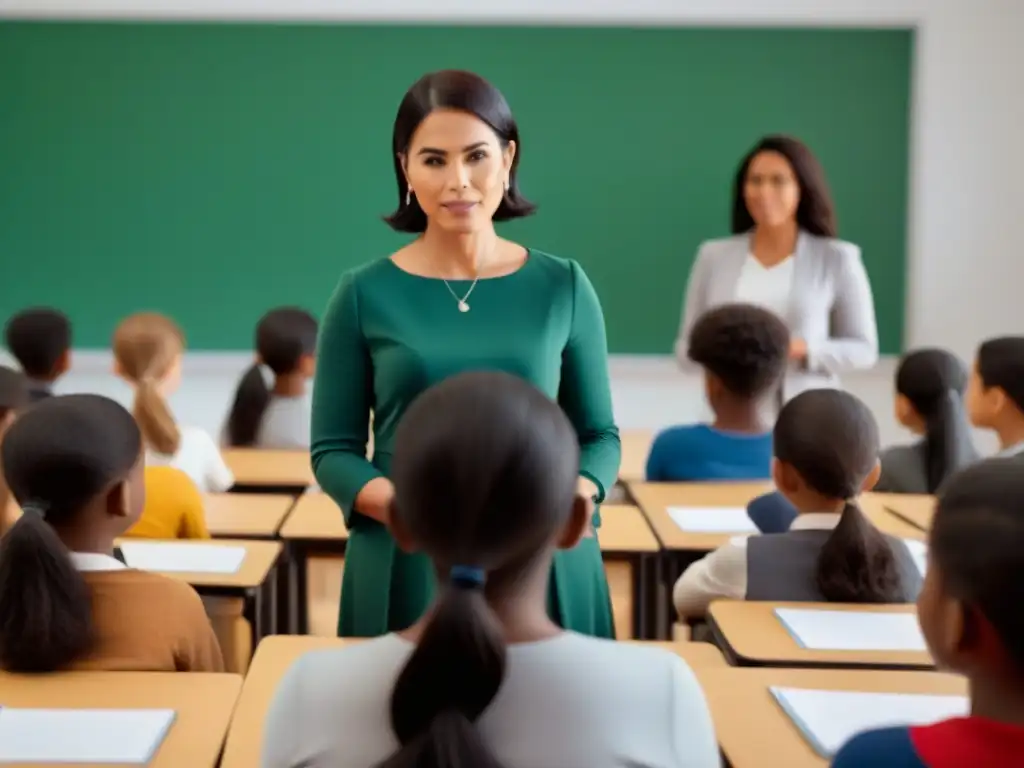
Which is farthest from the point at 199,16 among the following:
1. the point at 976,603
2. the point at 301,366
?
the point at 976,603

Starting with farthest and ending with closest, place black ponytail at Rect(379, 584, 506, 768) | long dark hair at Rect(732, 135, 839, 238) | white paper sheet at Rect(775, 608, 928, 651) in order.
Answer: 1. long dark hair at Rect(732, 135, 839, 238)
2. white paper sheet at Rect(775, 608, 928, 651)
3. black ponytail at Rect(379, 584, 506, 768)

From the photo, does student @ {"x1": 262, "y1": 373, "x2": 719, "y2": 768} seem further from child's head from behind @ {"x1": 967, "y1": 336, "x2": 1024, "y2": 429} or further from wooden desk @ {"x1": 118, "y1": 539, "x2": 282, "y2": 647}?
child's head from behind @ {"x1": 967, "y1": 336, "x2": 1024, "y2": 429}

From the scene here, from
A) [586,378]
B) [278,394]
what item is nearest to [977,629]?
[586,378]

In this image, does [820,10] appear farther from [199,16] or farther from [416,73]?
[199,16]

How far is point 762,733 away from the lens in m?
1.49

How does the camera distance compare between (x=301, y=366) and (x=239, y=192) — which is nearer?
(x=301, y=366)

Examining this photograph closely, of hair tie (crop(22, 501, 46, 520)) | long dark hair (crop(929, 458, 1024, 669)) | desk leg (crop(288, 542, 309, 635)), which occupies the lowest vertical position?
desk leg (crop(288, 542, 309, 635))

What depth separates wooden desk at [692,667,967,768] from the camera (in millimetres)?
1423

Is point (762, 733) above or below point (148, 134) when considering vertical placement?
below

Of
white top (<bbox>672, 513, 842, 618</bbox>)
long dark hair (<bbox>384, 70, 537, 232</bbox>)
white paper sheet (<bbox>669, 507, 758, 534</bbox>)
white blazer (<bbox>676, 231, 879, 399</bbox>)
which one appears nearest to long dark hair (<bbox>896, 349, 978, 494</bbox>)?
white blazer (<bbox>676, 231, 879, 399</bbox>)

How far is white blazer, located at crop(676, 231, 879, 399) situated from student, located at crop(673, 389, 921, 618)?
4.09 ft

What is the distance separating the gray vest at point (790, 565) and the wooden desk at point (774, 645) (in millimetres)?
89

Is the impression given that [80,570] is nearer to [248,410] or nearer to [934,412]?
[248,410]

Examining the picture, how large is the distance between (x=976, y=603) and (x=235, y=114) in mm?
4389
